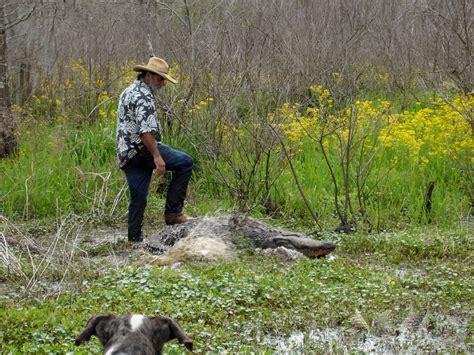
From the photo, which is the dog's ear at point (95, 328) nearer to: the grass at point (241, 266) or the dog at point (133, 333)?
the dog at point (133, 333)

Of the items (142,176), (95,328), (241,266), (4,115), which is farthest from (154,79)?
(95,328)

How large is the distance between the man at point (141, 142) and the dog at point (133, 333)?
18.4ft

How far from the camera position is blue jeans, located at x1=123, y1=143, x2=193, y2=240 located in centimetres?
969

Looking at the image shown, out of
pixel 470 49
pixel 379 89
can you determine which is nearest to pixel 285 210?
pixel 470 49

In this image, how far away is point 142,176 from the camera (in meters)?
9.74

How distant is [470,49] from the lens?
11.5 meters

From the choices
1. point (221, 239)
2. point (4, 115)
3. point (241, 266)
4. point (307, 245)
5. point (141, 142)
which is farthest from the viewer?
point (4, 115)

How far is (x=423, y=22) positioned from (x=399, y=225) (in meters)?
7.96

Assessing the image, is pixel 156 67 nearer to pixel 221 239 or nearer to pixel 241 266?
pixel 221 239

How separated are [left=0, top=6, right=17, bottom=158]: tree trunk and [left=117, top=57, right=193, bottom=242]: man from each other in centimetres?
359

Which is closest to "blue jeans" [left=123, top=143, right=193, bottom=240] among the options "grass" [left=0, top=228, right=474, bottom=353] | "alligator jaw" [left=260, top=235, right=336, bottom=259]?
"alligator jaw" [left=260, top=235, right=336, bottom=259]

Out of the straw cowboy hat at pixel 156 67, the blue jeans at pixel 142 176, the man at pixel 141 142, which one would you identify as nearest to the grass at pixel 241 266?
the blue jeans at pixel 142 176

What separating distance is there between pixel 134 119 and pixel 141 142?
0.28 meters

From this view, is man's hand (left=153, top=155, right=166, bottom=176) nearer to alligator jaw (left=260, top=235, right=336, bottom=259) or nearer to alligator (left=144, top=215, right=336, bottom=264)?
alligator (left=144, top=215, right=336, bottom=264)
